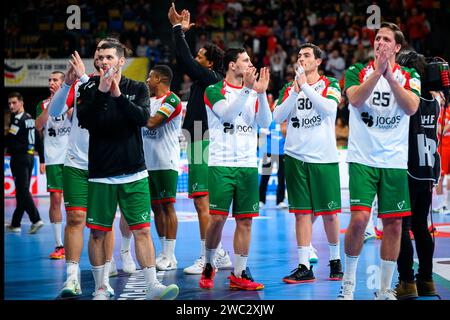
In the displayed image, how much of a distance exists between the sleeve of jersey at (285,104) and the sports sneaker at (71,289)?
8.32 feet

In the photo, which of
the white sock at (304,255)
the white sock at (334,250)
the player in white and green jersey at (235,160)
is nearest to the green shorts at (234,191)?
the player in white and green jersey at (235,160)

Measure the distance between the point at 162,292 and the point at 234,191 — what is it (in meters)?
1.50

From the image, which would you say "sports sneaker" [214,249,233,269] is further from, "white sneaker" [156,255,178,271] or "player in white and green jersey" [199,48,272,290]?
"player in white and green jersey" [199,48,272,290]

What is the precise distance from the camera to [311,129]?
25.3 feet

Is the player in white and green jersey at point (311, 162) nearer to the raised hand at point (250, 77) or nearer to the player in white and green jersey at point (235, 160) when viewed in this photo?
the player in white and green jersey at point (235, 160)

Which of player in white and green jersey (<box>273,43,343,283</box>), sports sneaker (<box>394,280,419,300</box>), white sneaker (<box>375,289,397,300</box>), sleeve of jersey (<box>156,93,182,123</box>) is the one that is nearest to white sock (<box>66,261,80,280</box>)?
sleeve of jersey (<box>156,93,182,123</box>)

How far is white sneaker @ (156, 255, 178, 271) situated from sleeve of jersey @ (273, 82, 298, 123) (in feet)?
6.88

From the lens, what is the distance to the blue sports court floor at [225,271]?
6.86 meters

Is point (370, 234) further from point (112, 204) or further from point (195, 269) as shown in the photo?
point (112, 204)

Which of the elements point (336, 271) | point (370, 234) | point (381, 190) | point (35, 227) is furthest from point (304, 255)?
point (35, 227)

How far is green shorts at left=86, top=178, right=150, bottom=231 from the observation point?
6289mm

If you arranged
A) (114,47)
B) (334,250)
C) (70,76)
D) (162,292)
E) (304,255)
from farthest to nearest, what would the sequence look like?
(334,250) → (304,255) → (70,76) → (114,47) → (162,292)
